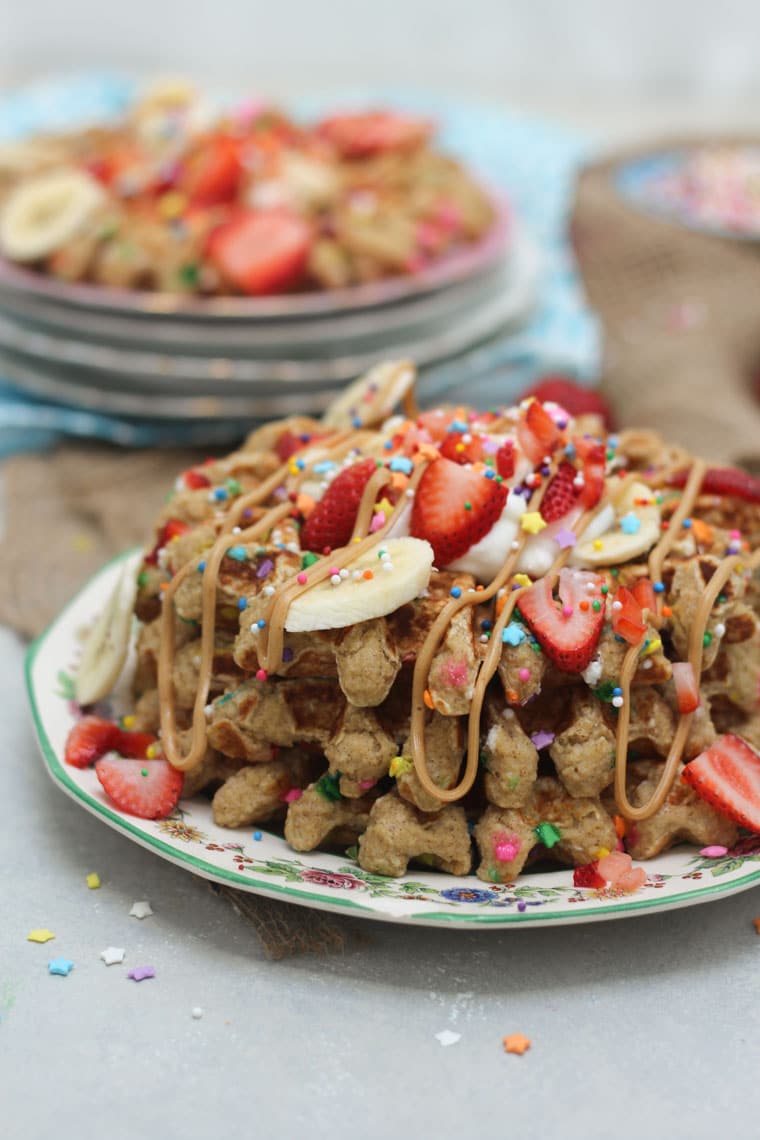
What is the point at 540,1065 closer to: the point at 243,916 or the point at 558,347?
the point at 243,916

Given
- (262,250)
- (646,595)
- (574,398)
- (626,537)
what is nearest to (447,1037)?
(646,595)

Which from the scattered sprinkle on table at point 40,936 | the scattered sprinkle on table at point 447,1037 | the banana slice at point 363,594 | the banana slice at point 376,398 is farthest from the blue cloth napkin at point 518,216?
the scattered sprinkle on table at point 447,1037

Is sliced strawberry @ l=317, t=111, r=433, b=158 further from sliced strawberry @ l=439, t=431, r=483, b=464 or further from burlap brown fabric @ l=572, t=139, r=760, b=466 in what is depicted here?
sliced strawberry @ l=439, t=431, r=483, b=464

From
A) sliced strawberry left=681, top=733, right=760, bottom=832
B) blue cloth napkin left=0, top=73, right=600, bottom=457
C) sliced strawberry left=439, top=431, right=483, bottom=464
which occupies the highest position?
sliced strawberry left=439, top=431, right=483, bottom=464

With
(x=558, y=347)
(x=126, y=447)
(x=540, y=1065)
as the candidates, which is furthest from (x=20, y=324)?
(x=540, y=1065)

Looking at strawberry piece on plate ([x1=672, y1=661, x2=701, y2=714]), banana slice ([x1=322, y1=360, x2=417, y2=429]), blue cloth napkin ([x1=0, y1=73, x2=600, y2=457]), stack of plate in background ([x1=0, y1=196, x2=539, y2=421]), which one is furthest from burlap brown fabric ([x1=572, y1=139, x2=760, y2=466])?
strawberry piece on plate ([x1=672, y1=661, x2=701, y2=714])

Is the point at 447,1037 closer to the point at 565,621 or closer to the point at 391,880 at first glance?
the point at 391,880
